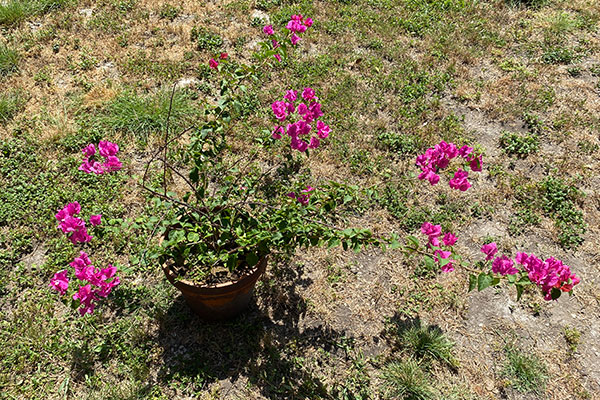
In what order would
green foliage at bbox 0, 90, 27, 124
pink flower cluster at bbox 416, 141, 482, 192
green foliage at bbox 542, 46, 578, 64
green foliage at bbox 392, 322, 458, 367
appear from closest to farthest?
pink flower cluster at bbox 416, 141, 482, 192 < green foliage at bbox 392, 322, 458, 367 < green foliage at bbox 0, 90, 27, 124 < green foliage at bbox 542, 46, 578, 64

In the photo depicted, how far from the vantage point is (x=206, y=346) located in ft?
10.2

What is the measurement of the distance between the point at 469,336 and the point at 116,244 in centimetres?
254

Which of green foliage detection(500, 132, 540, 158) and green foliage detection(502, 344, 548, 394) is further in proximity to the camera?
green foliage detection(500, 132, 540, 158)

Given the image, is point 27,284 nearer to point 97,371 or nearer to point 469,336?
point 97,371

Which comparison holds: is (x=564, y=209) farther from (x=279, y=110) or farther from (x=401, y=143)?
(x=279, y=110)

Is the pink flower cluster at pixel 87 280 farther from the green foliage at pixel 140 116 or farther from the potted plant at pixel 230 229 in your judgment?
the green foliage at pixel 140 116

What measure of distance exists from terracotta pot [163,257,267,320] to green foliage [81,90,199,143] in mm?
1947

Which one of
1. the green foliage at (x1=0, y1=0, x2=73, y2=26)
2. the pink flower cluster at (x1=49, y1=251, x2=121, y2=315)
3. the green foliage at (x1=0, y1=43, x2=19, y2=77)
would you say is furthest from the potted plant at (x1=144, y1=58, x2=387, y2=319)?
the green foliage at (x1=0, y1=0, x2=73, y2=26)

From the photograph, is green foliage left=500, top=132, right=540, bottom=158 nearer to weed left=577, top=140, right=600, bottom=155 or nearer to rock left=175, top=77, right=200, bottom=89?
weed left=577, top=140, right=600, bottom=155

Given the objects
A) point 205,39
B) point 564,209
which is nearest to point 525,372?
point 564,209

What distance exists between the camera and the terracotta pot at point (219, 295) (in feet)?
9.26

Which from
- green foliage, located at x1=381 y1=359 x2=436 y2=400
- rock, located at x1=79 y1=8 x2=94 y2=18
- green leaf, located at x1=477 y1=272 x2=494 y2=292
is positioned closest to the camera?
green leaf, located at x1=477 y1=272 x2=494 y2=292

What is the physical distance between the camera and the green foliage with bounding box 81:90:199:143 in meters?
4.47

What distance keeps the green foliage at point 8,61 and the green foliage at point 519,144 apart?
4.86 metres
